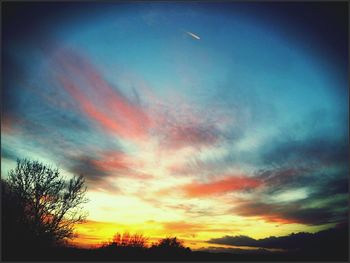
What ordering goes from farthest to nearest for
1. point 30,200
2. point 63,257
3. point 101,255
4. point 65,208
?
point 65,208
point 30,200
point 101,255
point 63,257

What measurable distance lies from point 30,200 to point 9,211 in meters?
2.18

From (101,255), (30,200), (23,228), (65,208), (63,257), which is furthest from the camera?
(65,208)

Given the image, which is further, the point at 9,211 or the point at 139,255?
the point at 9,211

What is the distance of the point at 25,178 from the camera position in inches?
1104

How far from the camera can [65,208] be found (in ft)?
96.0

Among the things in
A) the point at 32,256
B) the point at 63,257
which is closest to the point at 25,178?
the point at 32,256

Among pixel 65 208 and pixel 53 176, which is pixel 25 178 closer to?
pixel 53 176

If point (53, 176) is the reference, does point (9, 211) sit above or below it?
below

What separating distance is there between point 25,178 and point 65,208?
5.70 metres

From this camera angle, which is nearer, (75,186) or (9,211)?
(9,211)

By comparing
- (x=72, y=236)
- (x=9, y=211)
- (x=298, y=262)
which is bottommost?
(x=298, y=262)

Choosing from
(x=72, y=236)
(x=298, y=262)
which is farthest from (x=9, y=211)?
(x=298, y=262)

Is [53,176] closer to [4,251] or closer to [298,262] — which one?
[4,251]

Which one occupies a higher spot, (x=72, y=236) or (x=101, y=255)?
(x=72, y=236)
